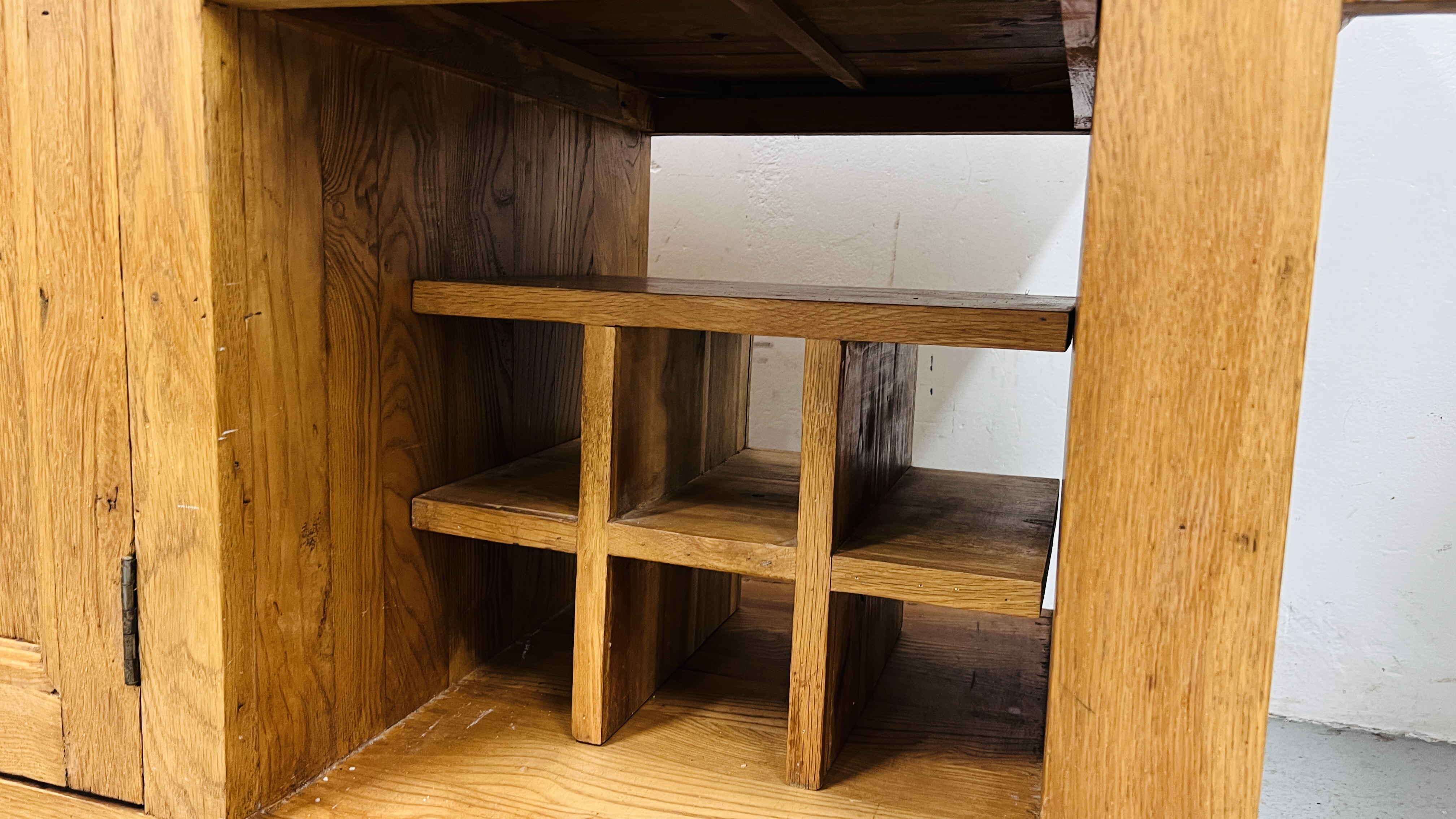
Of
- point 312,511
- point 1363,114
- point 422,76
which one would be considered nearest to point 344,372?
point 312,511

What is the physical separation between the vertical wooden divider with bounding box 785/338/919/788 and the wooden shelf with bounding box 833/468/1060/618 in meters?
0.02

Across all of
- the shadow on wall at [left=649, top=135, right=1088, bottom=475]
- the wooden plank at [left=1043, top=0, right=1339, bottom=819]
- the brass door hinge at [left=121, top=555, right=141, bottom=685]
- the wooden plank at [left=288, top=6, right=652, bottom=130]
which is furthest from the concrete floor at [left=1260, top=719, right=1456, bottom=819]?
the brass door hinge at [left=121, top=555, right=141, bottom=685]

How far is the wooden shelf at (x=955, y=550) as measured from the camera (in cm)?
84

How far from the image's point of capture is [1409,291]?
1740 millimetres

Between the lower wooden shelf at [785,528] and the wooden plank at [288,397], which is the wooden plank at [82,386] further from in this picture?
the lower wooden shelf at [785,528]

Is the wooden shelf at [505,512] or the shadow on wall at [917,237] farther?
the shadow on wall at [917,237]

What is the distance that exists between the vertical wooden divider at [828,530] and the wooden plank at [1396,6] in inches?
15.6

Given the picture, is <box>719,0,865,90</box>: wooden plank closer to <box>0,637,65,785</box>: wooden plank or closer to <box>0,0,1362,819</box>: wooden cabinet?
<box>0,0,1362,819</box>: wooden cabinet

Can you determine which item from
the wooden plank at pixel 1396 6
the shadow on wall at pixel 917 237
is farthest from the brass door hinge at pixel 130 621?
the shadow on wall at pixel 917 237

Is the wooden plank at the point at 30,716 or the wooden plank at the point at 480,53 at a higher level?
the wooden plank at the point at 480,53

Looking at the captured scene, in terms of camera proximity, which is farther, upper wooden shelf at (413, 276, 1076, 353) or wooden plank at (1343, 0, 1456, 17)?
A: upper wooden shelf at (413, 276, 1076, 353)

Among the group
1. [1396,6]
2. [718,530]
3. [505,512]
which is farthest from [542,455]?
[1396,6]

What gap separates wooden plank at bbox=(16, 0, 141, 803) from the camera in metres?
0.78

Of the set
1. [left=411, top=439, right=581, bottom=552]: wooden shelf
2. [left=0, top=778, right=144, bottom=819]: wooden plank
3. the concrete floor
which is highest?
[left=411, top=439, right=581, bottom=552]: wooden shelf
